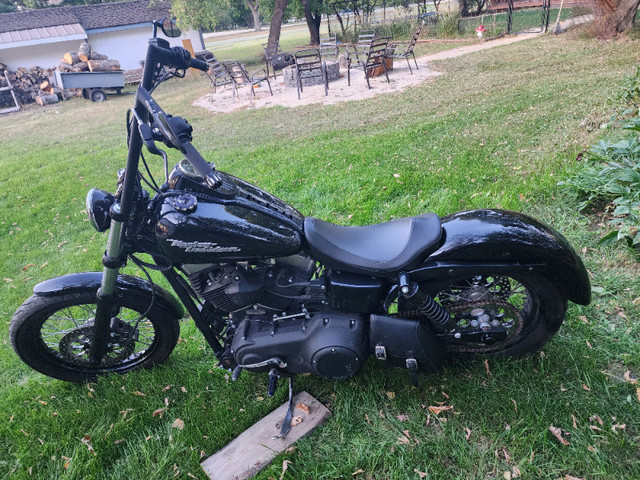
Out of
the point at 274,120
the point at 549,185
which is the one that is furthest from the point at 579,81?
the point at 274,120

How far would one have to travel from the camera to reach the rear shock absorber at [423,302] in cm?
200

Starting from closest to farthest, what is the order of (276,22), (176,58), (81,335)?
(176,58) < (81,335) < (276,22)

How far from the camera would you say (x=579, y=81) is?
762 centimetres

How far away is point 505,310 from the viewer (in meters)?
2.23

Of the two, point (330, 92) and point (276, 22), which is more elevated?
point (276, 22)

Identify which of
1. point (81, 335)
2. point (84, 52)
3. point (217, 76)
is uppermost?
point (84, 52)

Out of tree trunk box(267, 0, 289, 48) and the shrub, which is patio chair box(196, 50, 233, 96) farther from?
the shrub

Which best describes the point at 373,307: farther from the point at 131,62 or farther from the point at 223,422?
the point at 131,62

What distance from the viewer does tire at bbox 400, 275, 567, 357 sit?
218 centimetres

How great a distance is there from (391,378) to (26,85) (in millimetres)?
20688

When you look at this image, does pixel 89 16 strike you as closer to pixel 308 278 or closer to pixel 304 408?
pixel 308 278

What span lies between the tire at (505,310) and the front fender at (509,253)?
0.31 ft

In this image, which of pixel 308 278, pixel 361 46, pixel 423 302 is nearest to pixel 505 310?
pixel 423 302

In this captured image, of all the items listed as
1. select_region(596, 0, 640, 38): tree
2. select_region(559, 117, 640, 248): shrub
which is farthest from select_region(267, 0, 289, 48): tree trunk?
select_region(559, 117, 640, 248): shrub
